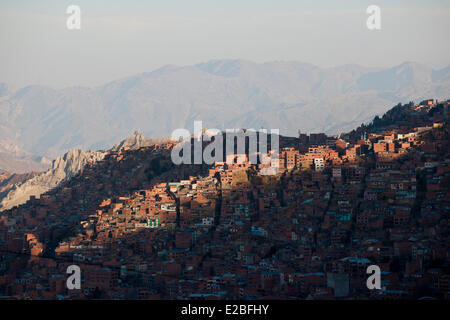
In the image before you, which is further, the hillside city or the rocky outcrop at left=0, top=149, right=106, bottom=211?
the rocky outcrop at left=0, top=149, right=106, bottom=211

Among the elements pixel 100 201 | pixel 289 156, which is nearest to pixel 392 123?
pixel 289 156

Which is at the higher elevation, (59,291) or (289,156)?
(289,156)

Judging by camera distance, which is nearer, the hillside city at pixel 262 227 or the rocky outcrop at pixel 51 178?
the hillside city at pixel 262 227

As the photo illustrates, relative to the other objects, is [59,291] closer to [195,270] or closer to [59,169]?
[195,270]
